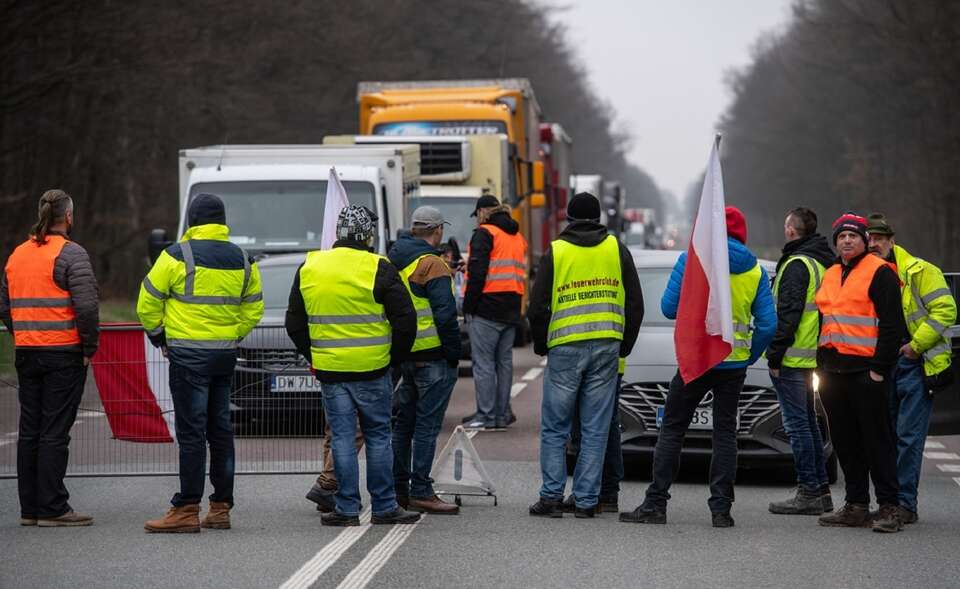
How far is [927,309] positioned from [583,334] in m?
1.97

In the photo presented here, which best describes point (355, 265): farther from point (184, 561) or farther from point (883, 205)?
point (883, 205)

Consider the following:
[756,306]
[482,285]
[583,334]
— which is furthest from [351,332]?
[482,285]

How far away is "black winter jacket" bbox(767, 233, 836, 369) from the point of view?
10438mm

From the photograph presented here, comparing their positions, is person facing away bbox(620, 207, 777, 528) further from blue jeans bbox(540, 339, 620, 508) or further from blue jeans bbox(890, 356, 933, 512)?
blue jeans bbox(890, 356, 933, 512)

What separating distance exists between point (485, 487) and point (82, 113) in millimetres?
26931

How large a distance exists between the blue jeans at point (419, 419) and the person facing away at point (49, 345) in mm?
1793

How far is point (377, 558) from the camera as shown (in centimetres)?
880

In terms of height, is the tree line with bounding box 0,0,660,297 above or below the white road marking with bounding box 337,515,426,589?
above

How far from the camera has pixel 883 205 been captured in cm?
6003

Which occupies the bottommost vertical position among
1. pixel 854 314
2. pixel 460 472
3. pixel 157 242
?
pixel 460 472

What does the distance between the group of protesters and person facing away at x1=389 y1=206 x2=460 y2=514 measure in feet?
0.04

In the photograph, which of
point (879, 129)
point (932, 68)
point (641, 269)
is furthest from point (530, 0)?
point (641, 269)

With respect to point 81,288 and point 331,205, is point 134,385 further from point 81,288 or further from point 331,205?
point 331,205

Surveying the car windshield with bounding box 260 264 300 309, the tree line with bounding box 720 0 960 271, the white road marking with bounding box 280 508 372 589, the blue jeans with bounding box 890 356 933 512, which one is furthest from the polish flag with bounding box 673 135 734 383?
the tree line with bounding box 720 0 960 271
